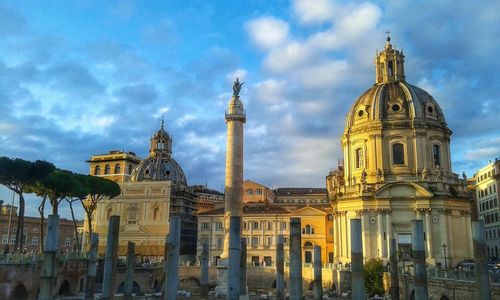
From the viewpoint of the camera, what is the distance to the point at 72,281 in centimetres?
4753

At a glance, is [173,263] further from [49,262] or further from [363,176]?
[363,176]

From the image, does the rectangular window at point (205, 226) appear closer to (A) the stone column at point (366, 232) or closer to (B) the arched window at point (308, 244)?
(B) the arched window at point (308, 244)

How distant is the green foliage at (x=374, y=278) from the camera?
148 feet

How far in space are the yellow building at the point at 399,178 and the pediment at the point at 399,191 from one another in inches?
4.2

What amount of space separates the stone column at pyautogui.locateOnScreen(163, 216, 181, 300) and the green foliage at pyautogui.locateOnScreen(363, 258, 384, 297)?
26.4 m

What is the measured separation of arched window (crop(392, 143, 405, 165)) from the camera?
57016 mm

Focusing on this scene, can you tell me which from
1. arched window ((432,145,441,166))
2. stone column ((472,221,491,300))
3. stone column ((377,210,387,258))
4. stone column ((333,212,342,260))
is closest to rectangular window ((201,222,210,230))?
stone column ((333,212,342,260))

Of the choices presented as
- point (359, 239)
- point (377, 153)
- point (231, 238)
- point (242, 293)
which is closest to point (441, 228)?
point (377, 153)

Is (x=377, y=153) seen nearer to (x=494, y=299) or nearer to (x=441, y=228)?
(x=441, y=228)

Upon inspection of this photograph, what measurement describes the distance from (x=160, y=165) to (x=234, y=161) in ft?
117

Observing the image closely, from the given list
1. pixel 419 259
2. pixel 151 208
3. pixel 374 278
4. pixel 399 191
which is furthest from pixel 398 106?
pixel 151 208

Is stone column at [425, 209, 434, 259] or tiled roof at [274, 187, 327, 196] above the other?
tiled roof at [274, 187, 327, 196]

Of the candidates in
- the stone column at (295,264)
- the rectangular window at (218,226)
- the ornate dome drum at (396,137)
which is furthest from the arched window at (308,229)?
the stone column at (295,264)

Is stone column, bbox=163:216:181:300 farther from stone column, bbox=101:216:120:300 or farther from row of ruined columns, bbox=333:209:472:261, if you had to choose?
row of ruined columns, bbox=333:209:472:261
